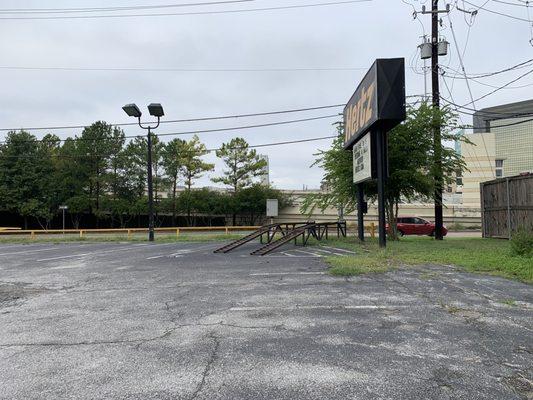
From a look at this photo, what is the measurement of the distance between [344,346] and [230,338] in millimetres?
1307

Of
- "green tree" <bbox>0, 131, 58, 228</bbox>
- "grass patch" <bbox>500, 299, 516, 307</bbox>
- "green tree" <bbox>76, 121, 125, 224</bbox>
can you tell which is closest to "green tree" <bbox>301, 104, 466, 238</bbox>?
"grass patch" <bbox>500, 299, 516, 307</bbox>

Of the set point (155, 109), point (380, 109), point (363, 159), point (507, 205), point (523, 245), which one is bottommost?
point (523, 245)

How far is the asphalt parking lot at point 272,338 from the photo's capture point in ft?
11.9

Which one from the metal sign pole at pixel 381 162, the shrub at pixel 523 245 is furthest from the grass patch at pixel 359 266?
the shrub at pixel 523 245

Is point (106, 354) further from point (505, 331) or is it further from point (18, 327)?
point (505, 331)

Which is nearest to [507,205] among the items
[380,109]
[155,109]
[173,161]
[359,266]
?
[380,109]

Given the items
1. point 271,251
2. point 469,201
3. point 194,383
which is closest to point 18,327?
point 194,383

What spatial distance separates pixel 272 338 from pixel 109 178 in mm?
44719

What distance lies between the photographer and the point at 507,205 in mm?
19094

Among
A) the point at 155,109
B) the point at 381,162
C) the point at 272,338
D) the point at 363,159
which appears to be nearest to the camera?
the point at 272,338

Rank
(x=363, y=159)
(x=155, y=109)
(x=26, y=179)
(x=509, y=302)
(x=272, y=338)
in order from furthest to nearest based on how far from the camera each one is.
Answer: (x=26, y=179), (x=155, y=109), (x=363, y=159), (x=509, y=302), (x=272, y=338)

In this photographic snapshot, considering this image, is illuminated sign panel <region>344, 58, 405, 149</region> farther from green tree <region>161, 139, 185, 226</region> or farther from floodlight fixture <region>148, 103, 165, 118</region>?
green tree <region>161, 139, 185, 226</region>

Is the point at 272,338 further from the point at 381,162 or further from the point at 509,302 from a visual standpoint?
the point at 381,162

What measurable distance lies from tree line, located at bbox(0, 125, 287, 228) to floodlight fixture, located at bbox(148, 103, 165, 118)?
2464cm
